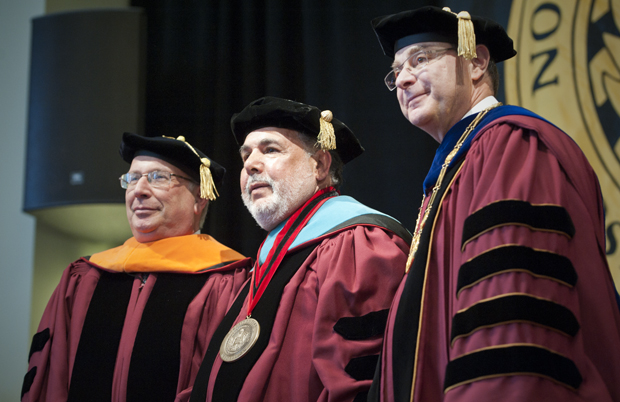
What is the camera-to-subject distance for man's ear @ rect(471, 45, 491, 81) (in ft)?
6.48

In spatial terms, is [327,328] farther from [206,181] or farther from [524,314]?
[206,181]

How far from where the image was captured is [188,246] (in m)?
3.14

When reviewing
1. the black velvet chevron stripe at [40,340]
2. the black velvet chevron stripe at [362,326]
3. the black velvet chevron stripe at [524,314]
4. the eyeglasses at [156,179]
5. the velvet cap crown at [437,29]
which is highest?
the velvet cap crown at [437,29]

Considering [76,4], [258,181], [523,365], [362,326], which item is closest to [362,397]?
[362,326]

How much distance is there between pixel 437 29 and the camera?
6.55 ft

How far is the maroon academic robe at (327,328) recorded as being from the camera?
2.07m

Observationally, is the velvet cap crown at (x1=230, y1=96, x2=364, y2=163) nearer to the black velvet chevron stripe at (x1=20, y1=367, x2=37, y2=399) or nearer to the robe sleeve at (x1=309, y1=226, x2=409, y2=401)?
the robe sleeve at (x1=309, y1=226, x2=409, y2=401)

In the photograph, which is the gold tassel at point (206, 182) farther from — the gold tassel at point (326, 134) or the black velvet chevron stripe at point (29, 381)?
the black velvet chevron stripe at point (29, 381)

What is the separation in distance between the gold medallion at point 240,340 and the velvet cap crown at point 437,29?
122cm

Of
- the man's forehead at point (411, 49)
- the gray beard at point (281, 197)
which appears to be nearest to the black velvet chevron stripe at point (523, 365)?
the man's forehead at point (411, 49)

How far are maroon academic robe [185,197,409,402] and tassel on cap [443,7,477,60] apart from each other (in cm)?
80

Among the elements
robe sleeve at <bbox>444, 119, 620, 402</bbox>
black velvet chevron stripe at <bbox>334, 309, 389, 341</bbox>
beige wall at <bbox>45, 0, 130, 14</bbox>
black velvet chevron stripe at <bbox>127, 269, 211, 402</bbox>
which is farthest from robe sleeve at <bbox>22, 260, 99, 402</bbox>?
beige wall at <bbox>45, 0, 130, 14</bbox>

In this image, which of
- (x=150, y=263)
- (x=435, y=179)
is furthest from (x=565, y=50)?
(x=150, y=263)

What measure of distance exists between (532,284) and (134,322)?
2128mm
